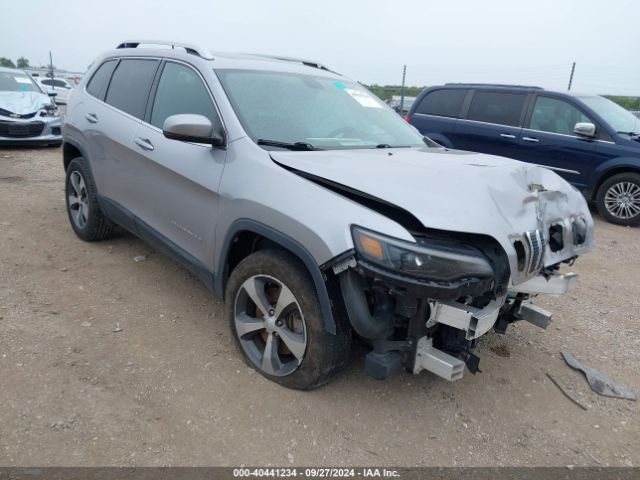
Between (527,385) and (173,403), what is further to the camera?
(527,385)

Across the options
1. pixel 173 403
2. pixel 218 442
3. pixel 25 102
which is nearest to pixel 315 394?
pixel 218 442

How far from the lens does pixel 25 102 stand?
32.5 feet

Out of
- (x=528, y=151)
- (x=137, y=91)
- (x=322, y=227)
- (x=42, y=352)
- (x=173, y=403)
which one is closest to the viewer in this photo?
(x=322, y=227)

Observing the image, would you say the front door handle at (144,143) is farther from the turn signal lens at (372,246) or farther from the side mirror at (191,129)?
the turn signal lens at (372,246)

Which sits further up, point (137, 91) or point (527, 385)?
point (137, 91)

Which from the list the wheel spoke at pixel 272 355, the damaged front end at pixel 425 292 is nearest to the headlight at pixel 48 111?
the wheel spoke at pixel 272 355

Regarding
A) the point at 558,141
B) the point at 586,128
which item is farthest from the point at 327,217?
the point at 558,141

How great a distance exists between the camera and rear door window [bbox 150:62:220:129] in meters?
3.14

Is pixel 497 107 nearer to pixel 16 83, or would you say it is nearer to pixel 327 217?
pixel 327 217

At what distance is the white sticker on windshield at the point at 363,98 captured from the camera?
3.69 meters

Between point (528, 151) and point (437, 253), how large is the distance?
6.21 meters

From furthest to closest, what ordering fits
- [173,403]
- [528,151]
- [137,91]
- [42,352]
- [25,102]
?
[25,102]
[528,151]
[137,91]
[42,352]
[173,403]

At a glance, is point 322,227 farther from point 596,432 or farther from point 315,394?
point 596,432

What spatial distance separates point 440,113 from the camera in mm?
8484
